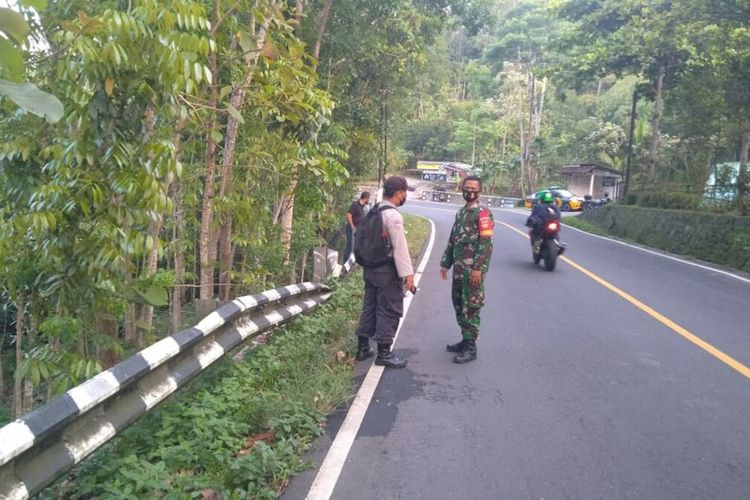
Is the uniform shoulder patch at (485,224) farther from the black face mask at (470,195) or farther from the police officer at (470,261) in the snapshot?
the black face mask at (470,195)

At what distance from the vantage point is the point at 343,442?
4.36 metres

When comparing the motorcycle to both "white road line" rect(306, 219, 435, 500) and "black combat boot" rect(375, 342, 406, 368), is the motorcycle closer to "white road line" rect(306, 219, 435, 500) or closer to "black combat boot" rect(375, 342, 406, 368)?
"black combat boot" rect(375, 342, 406, 368)

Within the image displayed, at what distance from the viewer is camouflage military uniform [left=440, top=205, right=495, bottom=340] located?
252 inches

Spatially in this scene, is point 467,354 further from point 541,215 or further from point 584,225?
point 584,225

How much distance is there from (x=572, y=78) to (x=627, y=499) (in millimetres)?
24550

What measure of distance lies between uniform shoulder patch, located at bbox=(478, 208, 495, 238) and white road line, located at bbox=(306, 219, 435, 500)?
1630 mm

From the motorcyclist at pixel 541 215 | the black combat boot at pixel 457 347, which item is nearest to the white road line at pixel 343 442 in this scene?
the black combat boot at pixel 457 347

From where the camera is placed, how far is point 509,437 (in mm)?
4496

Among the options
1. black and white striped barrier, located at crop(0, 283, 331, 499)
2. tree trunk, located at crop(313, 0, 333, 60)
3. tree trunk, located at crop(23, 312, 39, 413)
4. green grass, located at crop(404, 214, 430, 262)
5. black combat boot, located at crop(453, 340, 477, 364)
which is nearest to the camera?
black and white striped barrier, located at crop(0, 283, 331, 499)

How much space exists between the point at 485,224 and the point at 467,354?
1.28 metres

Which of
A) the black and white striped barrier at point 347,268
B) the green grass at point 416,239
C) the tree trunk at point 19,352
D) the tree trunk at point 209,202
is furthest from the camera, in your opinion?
the green grass at point 416,239

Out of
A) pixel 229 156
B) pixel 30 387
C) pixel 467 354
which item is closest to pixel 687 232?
pixel 467 354

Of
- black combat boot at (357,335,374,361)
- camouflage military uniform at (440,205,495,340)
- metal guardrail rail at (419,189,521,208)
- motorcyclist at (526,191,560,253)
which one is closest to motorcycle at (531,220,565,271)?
motorcyclist at (526,191,560,253)

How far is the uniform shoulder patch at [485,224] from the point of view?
6.39 m
